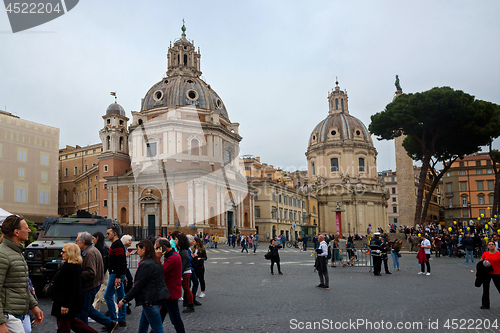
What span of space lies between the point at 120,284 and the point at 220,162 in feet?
145

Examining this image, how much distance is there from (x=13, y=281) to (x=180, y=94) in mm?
49781

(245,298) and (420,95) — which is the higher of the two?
(420,95)

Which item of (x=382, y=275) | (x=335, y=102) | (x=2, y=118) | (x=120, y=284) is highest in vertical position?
(x=335, y=102)

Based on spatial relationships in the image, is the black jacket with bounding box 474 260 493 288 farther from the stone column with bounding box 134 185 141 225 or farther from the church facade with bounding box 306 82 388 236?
the church facade with bounding box 306 82 388 236

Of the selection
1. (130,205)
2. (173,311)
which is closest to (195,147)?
(130,205)

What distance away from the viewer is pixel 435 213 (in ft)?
303

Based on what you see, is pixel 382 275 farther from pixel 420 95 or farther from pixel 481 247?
pixel 420 95

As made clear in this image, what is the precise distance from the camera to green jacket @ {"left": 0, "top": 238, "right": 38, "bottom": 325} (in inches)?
161

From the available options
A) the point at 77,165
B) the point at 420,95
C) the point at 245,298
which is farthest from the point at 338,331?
the point at 77,165

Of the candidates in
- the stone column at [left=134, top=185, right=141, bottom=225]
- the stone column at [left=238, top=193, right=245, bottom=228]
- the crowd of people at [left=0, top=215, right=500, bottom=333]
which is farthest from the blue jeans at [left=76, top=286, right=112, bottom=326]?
the stone column at [left=238, top=193, right=245, bottom=228]

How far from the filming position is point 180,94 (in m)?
52.6

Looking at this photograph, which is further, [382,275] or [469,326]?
[382,275]

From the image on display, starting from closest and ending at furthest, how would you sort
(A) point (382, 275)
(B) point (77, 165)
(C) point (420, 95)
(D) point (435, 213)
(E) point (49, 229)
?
1. (E) point (49, 229)
2. (A) point (382, 275)
3. (C) point (420, 95)
4. (B) point (77, 165)
5. (D) point (435, 213)

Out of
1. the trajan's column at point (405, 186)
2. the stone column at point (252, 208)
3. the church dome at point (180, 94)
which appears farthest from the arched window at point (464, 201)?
the church dome at point (180, 94)
